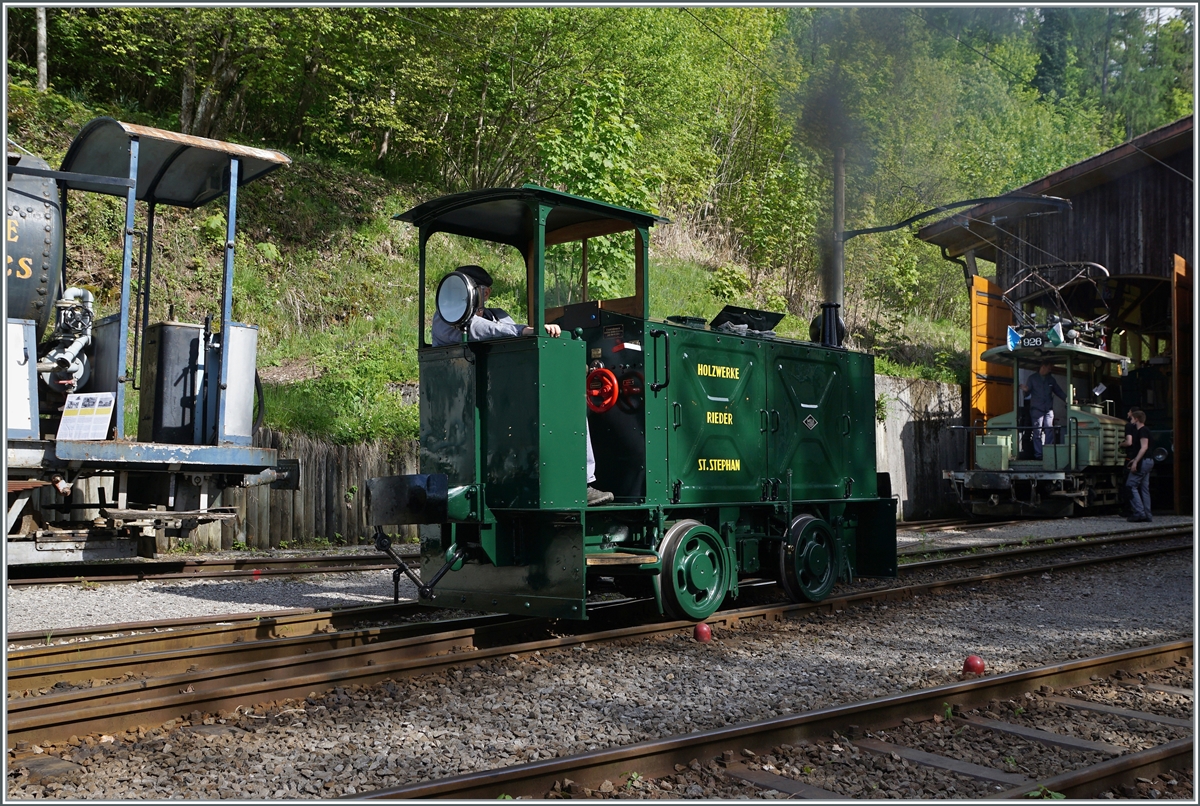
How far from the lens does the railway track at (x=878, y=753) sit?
3918mm

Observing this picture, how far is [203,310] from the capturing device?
57.5 feet

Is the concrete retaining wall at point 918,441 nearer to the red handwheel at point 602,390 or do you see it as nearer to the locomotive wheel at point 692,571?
the locomotive wheel at point 692,571

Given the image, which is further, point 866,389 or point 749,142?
point 749,142

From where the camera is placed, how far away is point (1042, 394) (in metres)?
19.5

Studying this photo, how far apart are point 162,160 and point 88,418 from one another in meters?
2.63

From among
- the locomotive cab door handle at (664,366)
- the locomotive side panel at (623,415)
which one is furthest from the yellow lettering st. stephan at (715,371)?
the locomotive side panel at (623,415)

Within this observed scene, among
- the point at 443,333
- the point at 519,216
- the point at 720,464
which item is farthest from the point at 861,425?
the point at 443,333

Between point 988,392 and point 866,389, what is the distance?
1402cm

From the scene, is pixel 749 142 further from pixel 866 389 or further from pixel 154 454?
pixel 154 454

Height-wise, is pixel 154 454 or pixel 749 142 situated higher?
pixel 749 142

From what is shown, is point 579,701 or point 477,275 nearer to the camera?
point 579,701

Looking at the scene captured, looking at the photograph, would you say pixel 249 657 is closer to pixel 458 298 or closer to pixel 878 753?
pixel 458 298

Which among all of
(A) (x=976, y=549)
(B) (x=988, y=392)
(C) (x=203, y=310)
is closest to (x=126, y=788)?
(A) (x=976, y=549)

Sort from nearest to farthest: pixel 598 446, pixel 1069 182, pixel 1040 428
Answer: pixel 598 446
pixel 1040 428
pixel 1069 182
